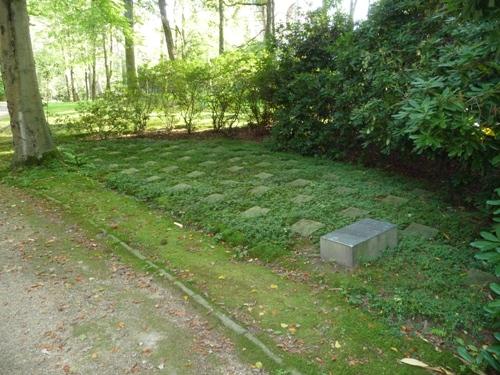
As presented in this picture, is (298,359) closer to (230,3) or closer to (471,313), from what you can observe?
(471,313)

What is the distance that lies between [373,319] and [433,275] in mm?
755

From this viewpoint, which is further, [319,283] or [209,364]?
[319,283]

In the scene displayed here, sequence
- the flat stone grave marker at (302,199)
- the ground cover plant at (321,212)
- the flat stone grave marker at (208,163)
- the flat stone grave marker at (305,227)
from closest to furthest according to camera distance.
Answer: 1. the ground cover plant at (321,212)
2. the flat stone grave marker at (305,227)
3. the flat stone grave marker at (302,199)
4. the flat stone grave marker at (208,163)

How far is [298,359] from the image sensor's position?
231cm

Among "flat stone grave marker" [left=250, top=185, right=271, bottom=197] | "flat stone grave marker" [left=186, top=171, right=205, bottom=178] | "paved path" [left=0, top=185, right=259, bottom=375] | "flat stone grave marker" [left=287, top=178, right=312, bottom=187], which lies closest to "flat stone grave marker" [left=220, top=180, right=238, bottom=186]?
"flat stone grave marker" [left=250, top=185, right=271, bottom=197]

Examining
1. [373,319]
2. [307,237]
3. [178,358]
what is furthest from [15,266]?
[373,319]

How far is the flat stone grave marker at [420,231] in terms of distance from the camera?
368 cm

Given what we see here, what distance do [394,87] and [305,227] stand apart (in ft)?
7.41

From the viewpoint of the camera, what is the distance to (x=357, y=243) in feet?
10.5

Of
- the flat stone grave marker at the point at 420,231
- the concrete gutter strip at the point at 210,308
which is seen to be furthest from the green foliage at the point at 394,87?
the concrete gutter strip at the point at 210,308

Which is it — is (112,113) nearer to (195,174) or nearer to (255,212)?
(195,174)

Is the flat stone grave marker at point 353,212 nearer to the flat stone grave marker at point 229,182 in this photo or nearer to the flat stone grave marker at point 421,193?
the flat stone grave marker at point 421,193

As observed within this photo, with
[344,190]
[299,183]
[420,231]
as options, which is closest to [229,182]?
[299,183]

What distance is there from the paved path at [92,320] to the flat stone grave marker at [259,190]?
1.98 meters
